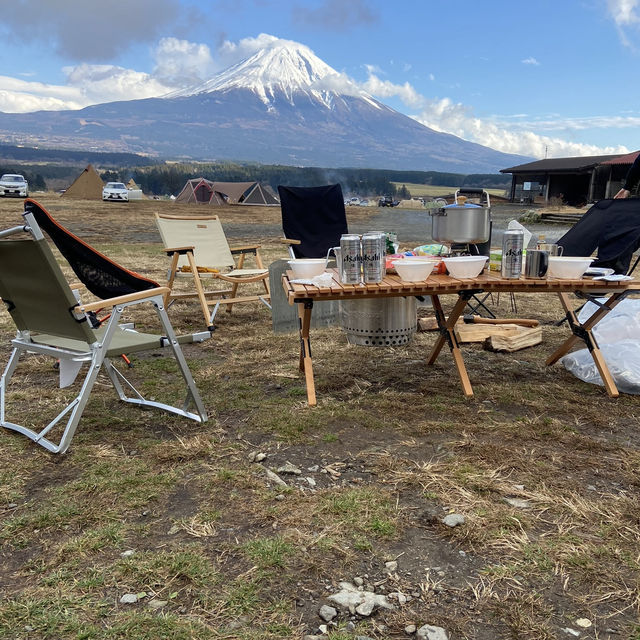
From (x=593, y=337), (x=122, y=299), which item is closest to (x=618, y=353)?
(x=593, y=337)

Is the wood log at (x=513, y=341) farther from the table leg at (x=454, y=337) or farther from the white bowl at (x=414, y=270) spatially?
the white bowl at (x=414, y=270)

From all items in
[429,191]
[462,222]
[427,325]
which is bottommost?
[429,191]

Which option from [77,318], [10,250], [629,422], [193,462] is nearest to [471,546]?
[193,462]

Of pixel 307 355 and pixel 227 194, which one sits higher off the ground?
pixel 307 355

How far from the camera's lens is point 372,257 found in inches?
114

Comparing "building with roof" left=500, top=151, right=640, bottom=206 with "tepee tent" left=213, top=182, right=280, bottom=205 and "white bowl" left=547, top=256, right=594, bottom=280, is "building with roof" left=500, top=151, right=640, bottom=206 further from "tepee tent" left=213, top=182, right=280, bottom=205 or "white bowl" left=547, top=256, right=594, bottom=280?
"white bowl" left=547, top=256, right=594, bottom=280

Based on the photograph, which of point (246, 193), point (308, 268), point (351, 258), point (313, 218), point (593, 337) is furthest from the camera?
point (246, 193)

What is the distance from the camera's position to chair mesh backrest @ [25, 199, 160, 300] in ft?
8.47

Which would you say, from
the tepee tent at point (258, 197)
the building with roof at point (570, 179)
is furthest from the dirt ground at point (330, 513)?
the tepee tent at point (258, 197)

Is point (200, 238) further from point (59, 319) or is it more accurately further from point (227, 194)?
point (227, 194)

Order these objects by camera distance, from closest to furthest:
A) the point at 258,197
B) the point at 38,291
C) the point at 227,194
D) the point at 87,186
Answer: the point at 38,291
the point at 87,186
the point at 258,197
the point at 227,194

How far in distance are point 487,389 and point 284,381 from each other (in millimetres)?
1130

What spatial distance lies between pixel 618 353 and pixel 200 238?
3556 mm

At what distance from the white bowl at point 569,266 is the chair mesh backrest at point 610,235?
126cm
